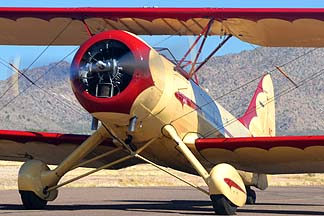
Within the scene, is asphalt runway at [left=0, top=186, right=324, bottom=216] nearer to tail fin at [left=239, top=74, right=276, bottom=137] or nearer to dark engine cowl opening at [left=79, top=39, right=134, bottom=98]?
tail fin at [left=239, top=74, right=276, bottom=137]

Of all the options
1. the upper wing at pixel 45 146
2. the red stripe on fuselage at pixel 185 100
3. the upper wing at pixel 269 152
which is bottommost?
the upper wing at pixel 269 152

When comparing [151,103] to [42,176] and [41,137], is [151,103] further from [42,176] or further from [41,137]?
[41,137]

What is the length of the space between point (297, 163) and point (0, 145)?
6268 mm

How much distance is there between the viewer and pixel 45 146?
16.5 metres

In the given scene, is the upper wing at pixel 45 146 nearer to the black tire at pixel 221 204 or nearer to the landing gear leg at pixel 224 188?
the landing gear leg at pixel 224 188

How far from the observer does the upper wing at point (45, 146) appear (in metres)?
16.1

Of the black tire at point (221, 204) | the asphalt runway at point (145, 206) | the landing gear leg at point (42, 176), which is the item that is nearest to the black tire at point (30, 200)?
the landing gear leg at point (42, 176)

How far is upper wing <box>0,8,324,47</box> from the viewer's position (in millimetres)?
14414

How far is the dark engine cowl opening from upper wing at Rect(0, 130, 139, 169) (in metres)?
2.52

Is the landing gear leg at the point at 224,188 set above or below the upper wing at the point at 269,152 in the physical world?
below

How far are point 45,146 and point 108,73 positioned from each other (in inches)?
162

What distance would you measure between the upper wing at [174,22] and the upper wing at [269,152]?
2.12 m

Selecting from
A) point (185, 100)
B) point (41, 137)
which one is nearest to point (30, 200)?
point (41, 137)

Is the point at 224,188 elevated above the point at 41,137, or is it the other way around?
the point at 41,137
